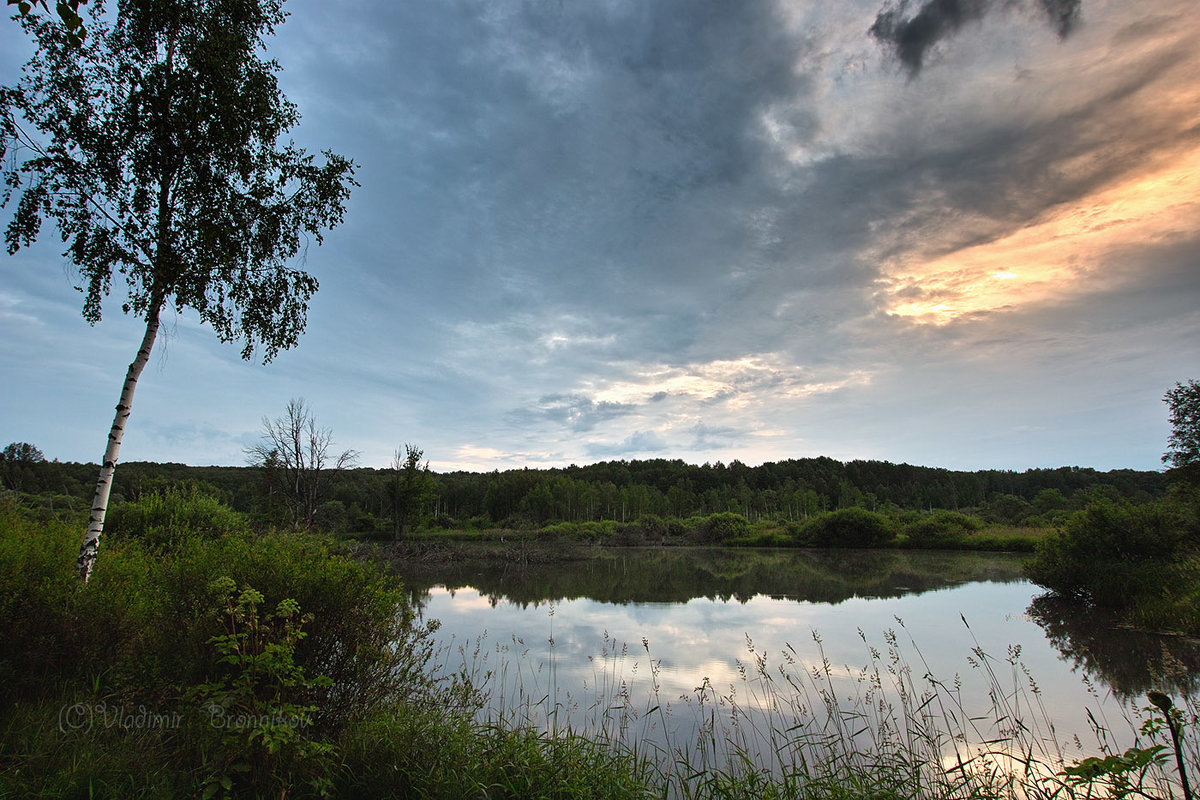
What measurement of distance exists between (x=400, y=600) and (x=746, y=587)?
18.9 m

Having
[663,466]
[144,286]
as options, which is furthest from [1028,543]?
[663,466]

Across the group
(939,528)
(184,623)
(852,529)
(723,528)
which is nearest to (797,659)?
(184,623)

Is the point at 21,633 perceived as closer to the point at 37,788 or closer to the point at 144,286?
the point at 37,788

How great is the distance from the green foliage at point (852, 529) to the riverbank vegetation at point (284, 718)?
45.4 m

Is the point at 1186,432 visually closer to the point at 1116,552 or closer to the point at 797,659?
the point at 1116,552

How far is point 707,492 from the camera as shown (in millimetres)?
98188

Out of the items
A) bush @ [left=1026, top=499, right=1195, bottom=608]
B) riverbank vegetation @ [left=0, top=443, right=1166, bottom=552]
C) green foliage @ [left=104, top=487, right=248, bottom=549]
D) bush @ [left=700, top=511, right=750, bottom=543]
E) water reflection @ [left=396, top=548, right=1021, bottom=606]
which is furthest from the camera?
bush @ [left=700, top=511, right=750, bottom=543]

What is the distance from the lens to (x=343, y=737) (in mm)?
4707

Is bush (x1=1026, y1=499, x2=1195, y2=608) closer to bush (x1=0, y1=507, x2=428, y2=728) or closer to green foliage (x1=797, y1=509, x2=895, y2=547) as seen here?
bush (x1=0, y1=507, x2=428, y2=728)

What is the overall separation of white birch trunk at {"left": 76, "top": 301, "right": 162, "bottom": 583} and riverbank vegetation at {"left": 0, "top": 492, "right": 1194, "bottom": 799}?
0.24 m

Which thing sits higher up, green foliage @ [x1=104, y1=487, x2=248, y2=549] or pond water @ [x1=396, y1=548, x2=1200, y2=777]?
green foliage @ [x1=104, y1=487, x2=248, y2=549]

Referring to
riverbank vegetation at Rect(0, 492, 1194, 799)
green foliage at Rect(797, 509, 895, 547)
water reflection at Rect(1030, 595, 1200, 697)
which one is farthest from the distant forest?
riverbank vegetation at Rect(0, 492, 1194, 799)

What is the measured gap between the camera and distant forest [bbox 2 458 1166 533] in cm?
6112

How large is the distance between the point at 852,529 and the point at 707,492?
163 feet
